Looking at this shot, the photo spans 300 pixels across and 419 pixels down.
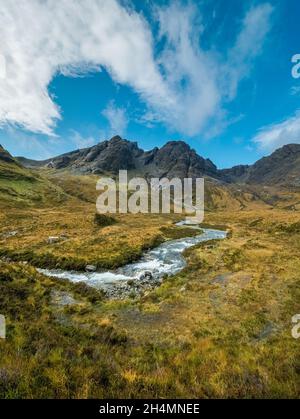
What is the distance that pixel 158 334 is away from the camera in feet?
50.6

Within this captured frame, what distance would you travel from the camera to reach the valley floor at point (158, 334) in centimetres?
853

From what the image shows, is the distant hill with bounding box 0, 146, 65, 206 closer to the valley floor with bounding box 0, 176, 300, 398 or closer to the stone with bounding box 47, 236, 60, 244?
the stone with bounding box 47, 236, 60, 244

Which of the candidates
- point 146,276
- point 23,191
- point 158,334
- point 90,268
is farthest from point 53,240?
point 23,191

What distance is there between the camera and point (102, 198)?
561 feet

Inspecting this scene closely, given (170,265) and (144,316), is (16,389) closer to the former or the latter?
(144,316)

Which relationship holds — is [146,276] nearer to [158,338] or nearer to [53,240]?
[158,338]

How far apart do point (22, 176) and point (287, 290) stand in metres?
171

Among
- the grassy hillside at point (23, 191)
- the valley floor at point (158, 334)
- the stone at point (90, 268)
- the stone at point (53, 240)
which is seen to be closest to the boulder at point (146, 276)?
the valley floor at point (158, 334)

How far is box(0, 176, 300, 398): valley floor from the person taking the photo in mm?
8527

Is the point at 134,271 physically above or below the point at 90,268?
below

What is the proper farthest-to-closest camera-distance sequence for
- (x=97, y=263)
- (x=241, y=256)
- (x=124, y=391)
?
(x=241, y=256) < (x=97, y=263) < (x=124, y=391)

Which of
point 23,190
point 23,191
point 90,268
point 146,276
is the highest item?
point 23,190

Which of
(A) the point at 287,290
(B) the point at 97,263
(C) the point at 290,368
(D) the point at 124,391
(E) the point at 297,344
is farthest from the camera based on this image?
(B) the point at 97,263
